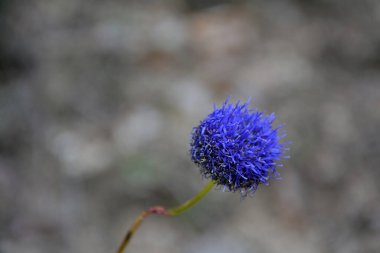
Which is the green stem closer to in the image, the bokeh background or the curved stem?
the curved stem

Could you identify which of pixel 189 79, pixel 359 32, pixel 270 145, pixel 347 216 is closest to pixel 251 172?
pixel 270 145

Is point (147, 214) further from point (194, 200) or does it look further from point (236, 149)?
point (236, 149)

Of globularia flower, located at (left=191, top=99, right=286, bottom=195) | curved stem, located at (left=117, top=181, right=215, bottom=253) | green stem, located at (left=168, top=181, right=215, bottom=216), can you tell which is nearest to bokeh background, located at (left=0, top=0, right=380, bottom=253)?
curved stem, located at (left=117, top=181, right=215, bottom=253)

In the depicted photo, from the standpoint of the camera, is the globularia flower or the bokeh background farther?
the bokeh background

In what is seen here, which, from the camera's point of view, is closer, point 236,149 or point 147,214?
point 236,149

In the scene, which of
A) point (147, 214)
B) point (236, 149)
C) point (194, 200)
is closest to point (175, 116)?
point (147, 214)

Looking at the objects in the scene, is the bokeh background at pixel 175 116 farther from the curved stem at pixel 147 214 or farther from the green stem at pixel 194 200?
the green stem at pixel 194 200

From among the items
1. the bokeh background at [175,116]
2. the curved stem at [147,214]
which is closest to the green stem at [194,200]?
the curved stem at [147,214]

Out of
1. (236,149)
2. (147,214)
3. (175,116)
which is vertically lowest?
(147,214)
